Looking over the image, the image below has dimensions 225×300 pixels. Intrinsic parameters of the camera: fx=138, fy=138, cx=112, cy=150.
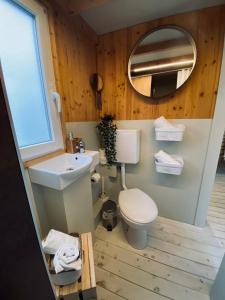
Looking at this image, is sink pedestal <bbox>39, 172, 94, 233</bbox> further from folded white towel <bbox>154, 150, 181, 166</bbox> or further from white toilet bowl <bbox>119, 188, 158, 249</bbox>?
folded white towel <bbox>154, 150, 181, 166</bbox>

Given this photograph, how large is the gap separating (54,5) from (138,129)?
4.31ft

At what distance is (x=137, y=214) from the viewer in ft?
4.14

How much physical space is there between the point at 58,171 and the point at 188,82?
144 cm

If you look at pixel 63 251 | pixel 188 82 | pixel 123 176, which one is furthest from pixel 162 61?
pixel 63 251

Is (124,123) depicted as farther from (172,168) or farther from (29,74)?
(29,74)

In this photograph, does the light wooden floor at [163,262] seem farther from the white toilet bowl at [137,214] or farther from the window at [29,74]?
the window at [29,74]

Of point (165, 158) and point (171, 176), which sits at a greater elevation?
point (165, 158)

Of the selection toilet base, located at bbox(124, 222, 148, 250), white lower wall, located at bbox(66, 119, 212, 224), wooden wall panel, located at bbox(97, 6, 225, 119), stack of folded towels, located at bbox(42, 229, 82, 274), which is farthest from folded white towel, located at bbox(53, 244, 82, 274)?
wooden wall panel, located at bbox(97, 6, 225, 119)

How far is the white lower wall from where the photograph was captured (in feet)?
4.73

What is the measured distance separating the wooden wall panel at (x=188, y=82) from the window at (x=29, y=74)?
0.73m

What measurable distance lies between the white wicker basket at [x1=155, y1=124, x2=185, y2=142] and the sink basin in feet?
2.60

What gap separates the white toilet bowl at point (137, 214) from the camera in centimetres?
121

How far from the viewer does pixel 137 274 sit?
120 centimetres

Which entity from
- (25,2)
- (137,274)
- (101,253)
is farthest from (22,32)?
(137,274)
